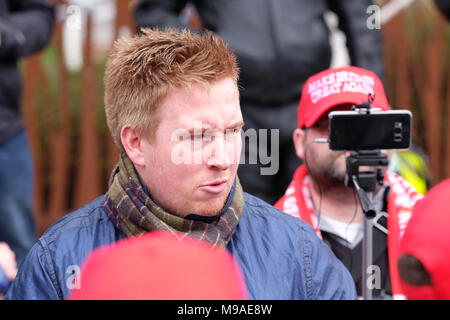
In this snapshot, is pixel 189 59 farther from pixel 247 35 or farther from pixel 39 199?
pixel 39 199

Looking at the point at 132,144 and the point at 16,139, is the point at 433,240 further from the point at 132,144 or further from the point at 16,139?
the point at 16,139

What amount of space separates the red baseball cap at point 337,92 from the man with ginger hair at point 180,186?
0.73 metres

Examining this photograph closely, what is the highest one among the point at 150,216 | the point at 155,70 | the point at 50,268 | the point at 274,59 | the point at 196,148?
the point at 274,59

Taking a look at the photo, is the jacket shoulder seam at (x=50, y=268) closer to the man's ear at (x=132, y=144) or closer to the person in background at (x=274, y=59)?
the man's ear at (x=132, y=144)

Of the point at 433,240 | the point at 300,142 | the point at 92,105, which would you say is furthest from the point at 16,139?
the point at 433,240

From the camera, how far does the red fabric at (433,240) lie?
98cm

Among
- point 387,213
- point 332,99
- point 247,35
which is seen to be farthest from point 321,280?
point 247,35

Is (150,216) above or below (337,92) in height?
below

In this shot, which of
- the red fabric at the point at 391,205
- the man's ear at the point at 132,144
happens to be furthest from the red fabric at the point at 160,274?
the red fabric at the point at 391,205

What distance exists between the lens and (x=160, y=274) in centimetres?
75

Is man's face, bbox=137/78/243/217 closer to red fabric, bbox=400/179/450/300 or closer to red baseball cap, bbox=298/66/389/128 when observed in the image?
red fabric, bbox=400/179/450/300

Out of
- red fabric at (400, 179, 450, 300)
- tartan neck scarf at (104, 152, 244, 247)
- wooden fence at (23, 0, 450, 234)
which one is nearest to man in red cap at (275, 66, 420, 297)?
tartan neck scarf at (104, 152, 244, 247)

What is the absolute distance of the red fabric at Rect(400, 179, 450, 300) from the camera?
0.98 metres

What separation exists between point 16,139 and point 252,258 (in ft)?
6.05
